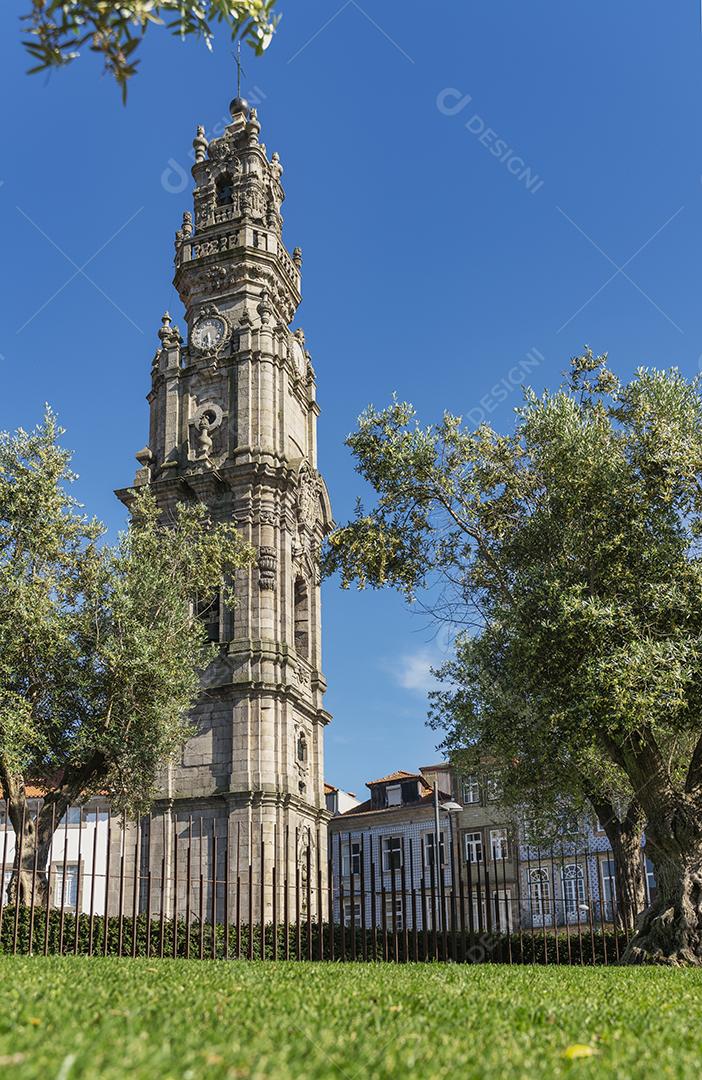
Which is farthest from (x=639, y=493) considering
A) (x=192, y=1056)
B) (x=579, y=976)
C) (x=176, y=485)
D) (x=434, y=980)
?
(x=176, y=485)

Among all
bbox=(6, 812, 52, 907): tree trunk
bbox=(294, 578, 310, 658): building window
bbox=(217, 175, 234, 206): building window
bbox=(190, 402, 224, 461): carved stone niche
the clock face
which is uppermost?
bbox=(217, 175, 234, 206): building window

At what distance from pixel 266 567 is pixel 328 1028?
112 feet

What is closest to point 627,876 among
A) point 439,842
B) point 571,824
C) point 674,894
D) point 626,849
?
point 626,849

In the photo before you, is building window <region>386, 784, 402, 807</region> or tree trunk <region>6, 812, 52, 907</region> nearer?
tree trunk <region>6, 812, 52, 907</region>

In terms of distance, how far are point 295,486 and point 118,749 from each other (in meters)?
19.7

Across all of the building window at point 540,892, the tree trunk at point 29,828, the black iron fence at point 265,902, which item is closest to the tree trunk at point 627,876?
the black iron fence at point 265,902

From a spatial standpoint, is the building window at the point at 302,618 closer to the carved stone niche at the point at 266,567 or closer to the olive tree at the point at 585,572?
the carved stone niche at the point at 266,567

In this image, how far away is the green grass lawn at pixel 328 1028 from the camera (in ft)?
13.5

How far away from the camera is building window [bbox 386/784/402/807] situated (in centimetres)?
6503

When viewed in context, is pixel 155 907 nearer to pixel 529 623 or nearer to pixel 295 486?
pixel 295 486

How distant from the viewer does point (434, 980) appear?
9875mm

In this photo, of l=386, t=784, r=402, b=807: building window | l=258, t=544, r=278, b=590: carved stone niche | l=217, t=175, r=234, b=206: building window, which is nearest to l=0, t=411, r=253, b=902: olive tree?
l=258, t=544, r=278, b=590: carved stone niche

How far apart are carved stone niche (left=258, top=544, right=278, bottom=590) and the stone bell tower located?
0.08 m

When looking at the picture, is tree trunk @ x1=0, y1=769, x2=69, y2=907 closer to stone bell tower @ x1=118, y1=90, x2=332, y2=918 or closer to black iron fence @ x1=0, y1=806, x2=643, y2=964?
black iron fence @ x1=0, y1=806, x2=643, y2=964
